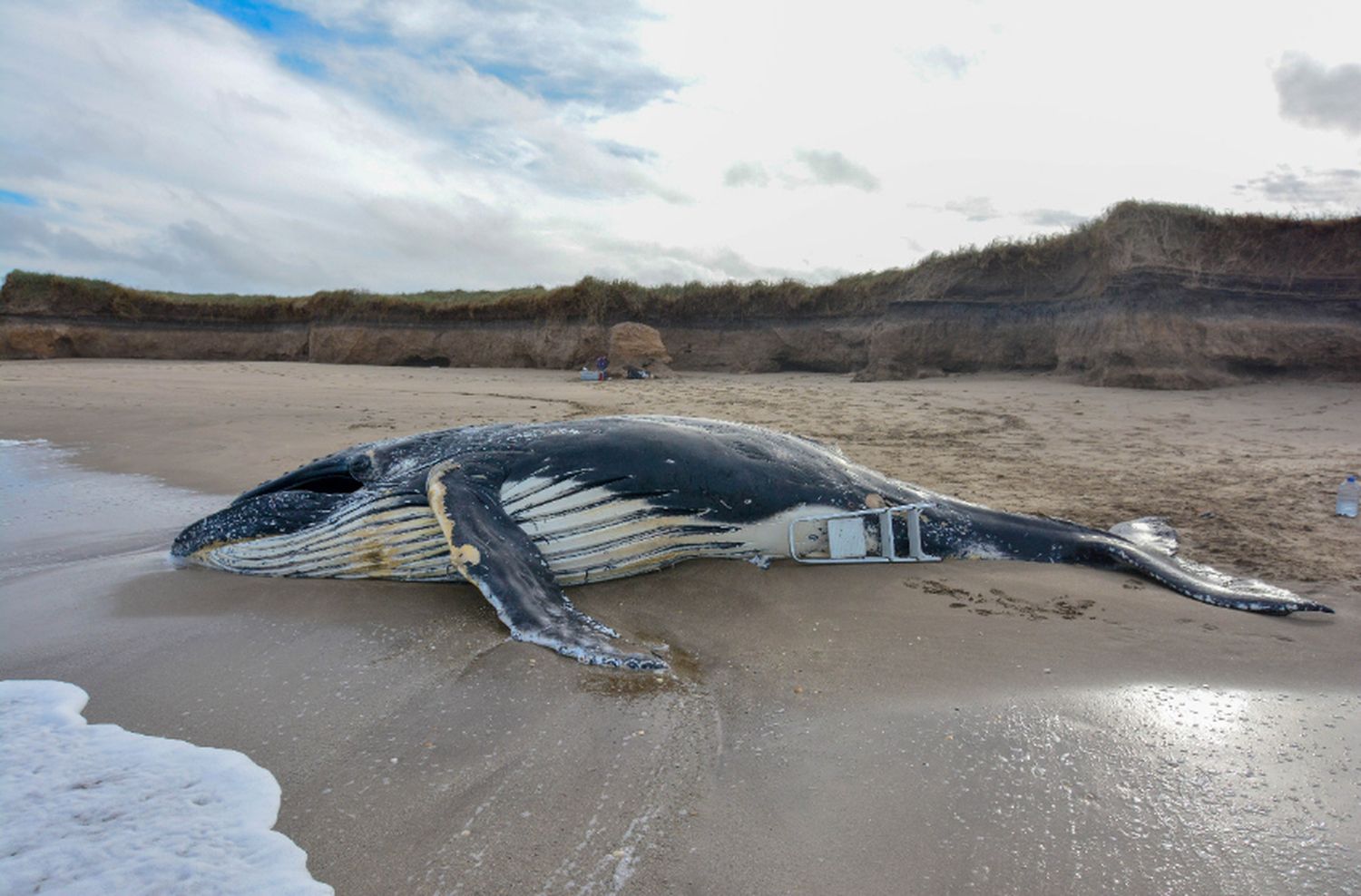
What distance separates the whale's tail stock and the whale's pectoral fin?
7.31 feet

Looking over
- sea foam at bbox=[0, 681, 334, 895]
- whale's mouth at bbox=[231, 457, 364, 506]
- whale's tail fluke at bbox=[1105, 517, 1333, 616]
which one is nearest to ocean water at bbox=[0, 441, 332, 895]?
sea foam at bbox=[0, 681, 334, 895]

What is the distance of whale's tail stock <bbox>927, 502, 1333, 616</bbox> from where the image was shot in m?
4.24

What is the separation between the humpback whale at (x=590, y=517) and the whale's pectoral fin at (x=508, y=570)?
0.4 inches

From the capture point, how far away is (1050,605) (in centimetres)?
387

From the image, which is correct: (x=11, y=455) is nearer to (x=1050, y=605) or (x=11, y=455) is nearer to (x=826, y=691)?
(x=826, y=691)

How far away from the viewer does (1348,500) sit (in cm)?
550

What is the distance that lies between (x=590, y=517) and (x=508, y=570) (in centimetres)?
64

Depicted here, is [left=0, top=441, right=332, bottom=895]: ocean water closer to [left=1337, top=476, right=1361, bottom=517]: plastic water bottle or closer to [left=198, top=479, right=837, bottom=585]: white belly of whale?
[left=198, top=479, right=837, bottom=585]: white belly of whale

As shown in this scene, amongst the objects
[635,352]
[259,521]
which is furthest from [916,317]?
[259,521]

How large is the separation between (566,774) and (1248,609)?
338cm

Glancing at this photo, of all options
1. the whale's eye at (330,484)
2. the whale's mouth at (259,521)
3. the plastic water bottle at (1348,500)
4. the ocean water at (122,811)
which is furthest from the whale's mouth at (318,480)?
the plastic water bottle at (1348,500)

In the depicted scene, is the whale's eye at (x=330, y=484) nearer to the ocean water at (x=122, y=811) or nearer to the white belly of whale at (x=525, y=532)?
the white belly of whale at (x=525, y=532)

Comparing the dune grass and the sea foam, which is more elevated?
the dune grass

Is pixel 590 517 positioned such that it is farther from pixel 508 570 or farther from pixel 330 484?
pixel 330 484
